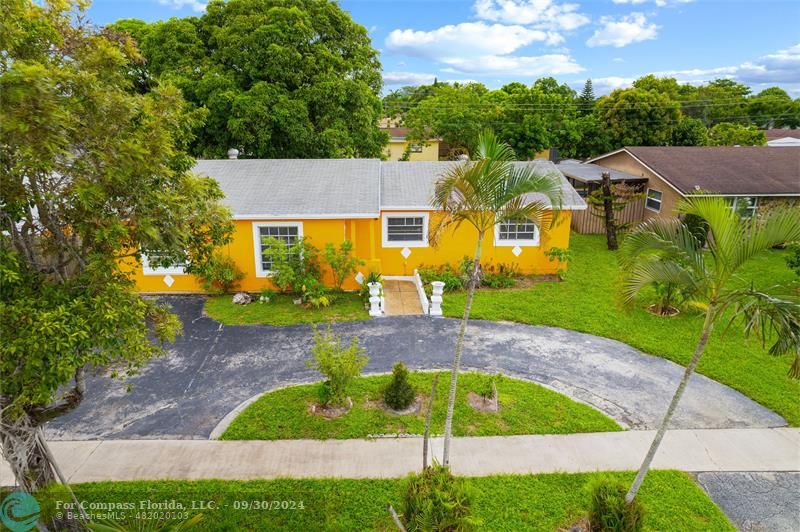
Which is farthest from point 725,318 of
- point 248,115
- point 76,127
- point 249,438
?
point 248,115

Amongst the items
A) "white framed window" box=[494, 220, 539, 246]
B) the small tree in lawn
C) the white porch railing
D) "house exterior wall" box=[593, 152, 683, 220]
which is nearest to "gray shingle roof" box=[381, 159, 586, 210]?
"white framed window" box=[494, 220, 539, 246]

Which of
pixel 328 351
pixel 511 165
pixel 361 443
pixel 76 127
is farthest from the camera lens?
pixel 328 351

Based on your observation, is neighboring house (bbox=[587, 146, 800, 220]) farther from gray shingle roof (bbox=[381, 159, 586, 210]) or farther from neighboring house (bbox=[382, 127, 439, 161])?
neighboring house (bbox=[382, 127, 439, 161])

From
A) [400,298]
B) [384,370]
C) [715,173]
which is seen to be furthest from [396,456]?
[715,173]

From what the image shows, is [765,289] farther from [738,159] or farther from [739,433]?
[738,159]

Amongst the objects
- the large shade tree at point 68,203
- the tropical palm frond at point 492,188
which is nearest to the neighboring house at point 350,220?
the tropical palm frond at point 492,188

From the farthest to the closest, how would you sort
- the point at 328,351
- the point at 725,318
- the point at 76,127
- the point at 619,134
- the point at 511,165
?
the point at 619,134 → the point at 725,318 → the point at 328,351 → the point at 511,165 → the point at 76,127
